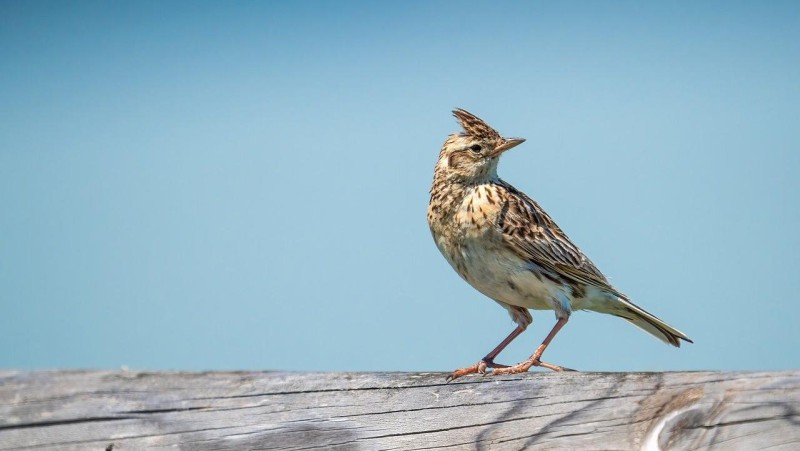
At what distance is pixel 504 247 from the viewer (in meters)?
6.79

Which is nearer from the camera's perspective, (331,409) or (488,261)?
(331,409)

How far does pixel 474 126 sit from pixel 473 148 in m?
0.17

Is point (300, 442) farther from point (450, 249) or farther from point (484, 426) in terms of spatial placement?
point (450, 249)

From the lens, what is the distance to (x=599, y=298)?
7.28 meters

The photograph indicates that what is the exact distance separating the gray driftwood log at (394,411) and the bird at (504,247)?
2.62m

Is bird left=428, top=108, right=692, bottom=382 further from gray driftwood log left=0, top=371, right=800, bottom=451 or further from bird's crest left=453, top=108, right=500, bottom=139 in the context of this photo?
gray driftwood log left=0, top=371, right=800, bottom=451

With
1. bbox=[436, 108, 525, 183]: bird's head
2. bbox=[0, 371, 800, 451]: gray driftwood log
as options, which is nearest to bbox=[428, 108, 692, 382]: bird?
bbox=[436, 108, 525, 183]: bird's head

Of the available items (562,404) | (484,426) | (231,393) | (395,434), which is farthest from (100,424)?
(562,404)

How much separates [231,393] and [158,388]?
25 cm

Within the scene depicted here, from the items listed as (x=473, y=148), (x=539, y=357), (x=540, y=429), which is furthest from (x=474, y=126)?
(x=540, y=429)

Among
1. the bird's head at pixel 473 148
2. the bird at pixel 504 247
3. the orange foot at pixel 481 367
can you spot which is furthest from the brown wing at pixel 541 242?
the orange foot at pixel 481 367

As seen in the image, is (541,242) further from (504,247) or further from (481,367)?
(481,367)

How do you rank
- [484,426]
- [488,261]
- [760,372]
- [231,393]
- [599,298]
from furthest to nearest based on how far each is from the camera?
[599,298], [488,261], [760,372], [484,426], [231,393]

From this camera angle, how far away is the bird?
6.74 metres
